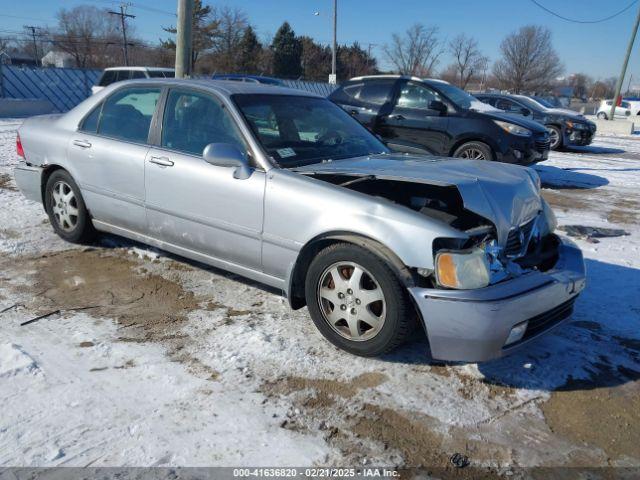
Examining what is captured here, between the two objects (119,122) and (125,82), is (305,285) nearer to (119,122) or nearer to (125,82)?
(119,122)

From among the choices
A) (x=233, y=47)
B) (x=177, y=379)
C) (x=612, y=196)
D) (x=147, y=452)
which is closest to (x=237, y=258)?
(x=177, y=379)

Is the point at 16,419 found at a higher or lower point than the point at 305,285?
lower

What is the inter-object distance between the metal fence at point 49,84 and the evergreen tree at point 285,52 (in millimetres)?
35124

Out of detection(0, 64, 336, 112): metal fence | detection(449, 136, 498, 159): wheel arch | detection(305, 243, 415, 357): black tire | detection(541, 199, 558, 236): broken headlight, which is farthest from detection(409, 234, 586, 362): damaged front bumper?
detection(0, 64, 336, 112): metal fence

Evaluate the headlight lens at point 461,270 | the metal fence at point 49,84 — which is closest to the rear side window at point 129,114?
the headlight lens at point 461,270

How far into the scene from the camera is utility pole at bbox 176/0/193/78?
7.64m

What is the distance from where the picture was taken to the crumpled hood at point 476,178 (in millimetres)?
3121

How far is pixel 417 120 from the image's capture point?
870 centimetres

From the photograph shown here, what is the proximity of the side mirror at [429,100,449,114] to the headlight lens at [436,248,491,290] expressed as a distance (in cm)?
614

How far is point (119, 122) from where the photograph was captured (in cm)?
447

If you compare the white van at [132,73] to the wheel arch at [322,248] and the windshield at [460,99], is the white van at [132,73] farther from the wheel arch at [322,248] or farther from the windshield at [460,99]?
the wheel arch at [322,248]

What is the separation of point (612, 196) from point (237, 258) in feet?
23.1

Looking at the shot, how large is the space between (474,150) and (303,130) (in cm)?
519

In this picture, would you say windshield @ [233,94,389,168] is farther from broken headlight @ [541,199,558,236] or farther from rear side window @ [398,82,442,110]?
rear side window @ [398,82,442,110]
